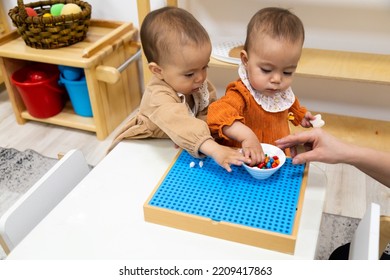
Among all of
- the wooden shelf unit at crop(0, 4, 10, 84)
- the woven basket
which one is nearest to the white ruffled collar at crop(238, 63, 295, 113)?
the woven basket

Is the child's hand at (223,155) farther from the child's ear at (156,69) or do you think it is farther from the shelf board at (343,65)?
the shelf board at (343,65)

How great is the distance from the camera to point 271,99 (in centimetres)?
91

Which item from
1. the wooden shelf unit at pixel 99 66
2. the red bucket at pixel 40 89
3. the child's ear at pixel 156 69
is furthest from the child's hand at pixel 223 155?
the red bucket at pixel 40 89

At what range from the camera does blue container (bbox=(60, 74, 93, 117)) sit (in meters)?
1.81

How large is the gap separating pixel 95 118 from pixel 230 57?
72 centimetres

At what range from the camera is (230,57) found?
1.58m

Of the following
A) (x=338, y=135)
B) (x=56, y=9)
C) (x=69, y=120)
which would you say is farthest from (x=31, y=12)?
(x=338, y=135)

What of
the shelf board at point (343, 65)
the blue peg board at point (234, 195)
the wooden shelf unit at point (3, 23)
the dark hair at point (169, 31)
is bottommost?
the wooden shelf unit at point (3, 23)

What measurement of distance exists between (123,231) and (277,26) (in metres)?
0.52

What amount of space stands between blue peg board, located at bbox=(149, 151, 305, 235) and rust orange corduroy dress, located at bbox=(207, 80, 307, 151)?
0.33 ft

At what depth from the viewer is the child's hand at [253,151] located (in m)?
0.73

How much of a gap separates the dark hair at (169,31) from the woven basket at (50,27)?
978mm

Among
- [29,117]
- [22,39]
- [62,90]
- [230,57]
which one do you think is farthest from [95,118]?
[230,57]

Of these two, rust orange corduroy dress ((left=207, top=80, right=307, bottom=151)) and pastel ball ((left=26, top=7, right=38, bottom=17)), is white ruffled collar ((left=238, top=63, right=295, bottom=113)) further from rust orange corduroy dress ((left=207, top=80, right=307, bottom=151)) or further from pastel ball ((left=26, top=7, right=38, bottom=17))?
pastel ball ((left=26, top=7, right=38, bottom=17))
